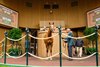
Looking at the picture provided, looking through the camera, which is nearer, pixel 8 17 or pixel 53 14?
pixel 8 17

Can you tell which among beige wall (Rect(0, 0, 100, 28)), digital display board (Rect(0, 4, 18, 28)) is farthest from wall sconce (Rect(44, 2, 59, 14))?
digital display board (Rect(0, 4, 18, 28))

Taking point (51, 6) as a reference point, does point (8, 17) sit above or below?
below

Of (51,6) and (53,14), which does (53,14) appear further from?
(51,6)

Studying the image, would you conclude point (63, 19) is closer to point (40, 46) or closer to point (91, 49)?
point (91, 49)

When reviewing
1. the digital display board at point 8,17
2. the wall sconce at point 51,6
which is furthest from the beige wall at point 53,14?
the digital display board at point 8,17

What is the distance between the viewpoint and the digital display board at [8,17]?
1522cm

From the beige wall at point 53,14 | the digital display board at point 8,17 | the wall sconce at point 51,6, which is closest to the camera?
the digital display board at point 8,17

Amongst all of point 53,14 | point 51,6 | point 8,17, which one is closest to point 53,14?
point 53,14

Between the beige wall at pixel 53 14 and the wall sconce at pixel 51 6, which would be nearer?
the beige wall at pixel 53 14

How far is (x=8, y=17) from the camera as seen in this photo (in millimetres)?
16125

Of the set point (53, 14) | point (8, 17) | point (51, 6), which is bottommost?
point (8, 17)

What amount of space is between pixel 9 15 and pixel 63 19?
16.5 feet

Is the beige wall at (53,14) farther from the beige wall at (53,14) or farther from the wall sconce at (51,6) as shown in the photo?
the wall sconce at (51,6)

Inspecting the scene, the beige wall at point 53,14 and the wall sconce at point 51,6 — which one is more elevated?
the wall sconce at point 51,6
